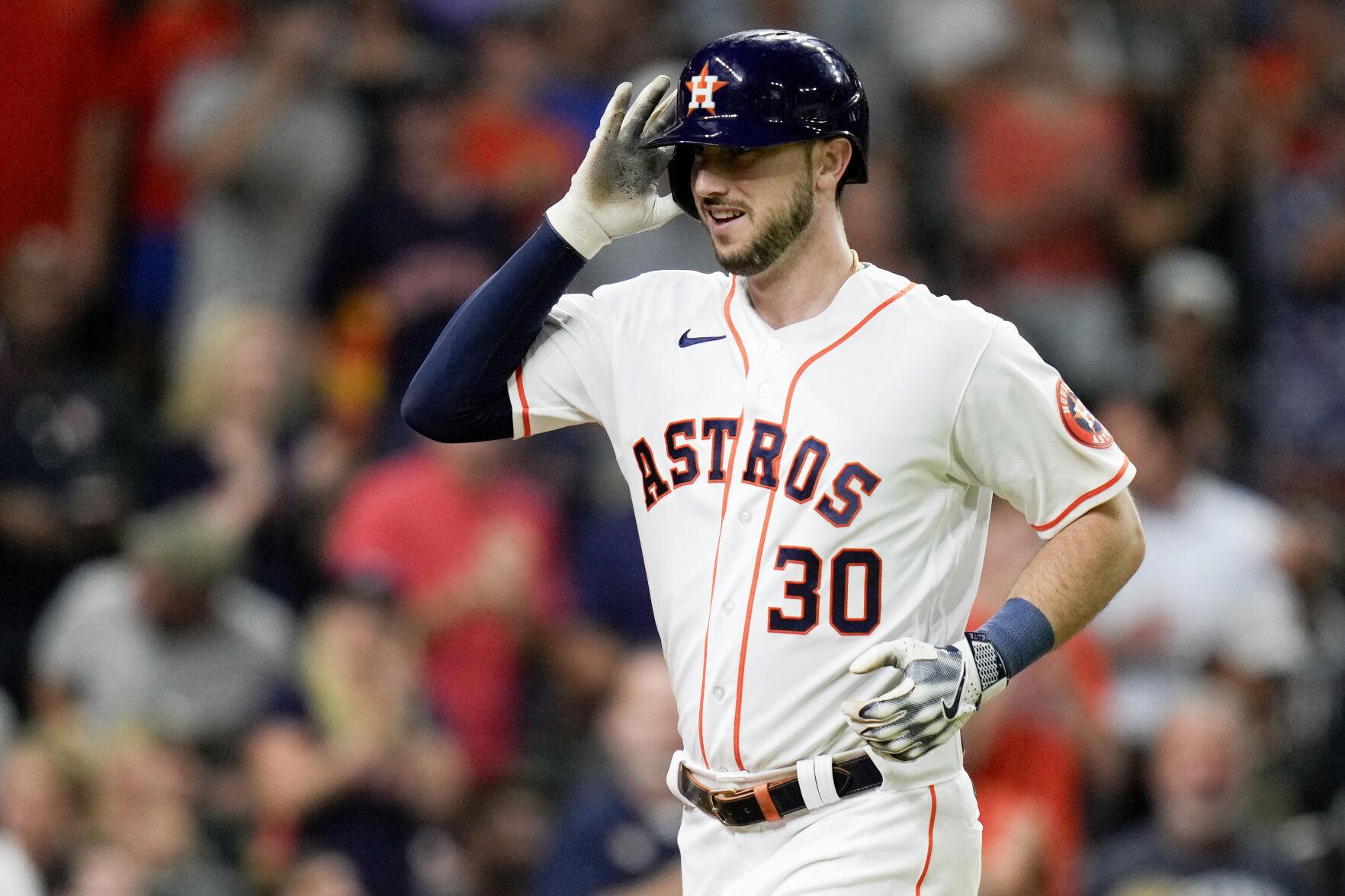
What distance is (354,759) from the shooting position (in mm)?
6188

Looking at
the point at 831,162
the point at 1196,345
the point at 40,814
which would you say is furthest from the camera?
the point at 1196,345

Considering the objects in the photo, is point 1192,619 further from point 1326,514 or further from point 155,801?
point 155,801

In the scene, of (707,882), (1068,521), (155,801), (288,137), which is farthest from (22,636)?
(1068,521)

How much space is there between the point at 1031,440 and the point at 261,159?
5.10 meters

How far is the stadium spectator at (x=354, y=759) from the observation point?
6.14 m

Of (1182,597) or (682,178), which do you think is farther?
(1182,597)

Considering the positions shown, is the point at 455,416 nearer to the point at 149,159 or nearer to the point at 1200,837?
the point at 1200,837

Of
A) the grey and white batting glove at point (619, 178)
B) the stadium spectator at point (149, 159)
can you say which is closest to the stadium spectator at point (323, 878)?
the stadium spectator at point (149, 159)

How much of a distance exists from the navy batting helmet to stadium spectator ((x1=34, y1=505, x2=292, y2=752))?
369 centimetres

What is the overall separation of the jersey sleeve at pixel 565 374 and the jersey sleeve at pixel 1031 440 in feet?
2.28

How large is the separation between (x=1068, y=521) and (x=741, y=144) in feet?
2.77

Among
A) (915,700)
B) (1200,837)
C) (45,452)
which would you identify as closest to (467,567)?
(45,452)

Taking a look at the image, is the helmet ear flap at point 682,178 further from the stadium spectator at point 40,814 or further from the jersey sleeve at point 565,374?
the stadium spectator at point 40,814

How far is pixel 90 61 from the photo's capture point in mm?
8023
